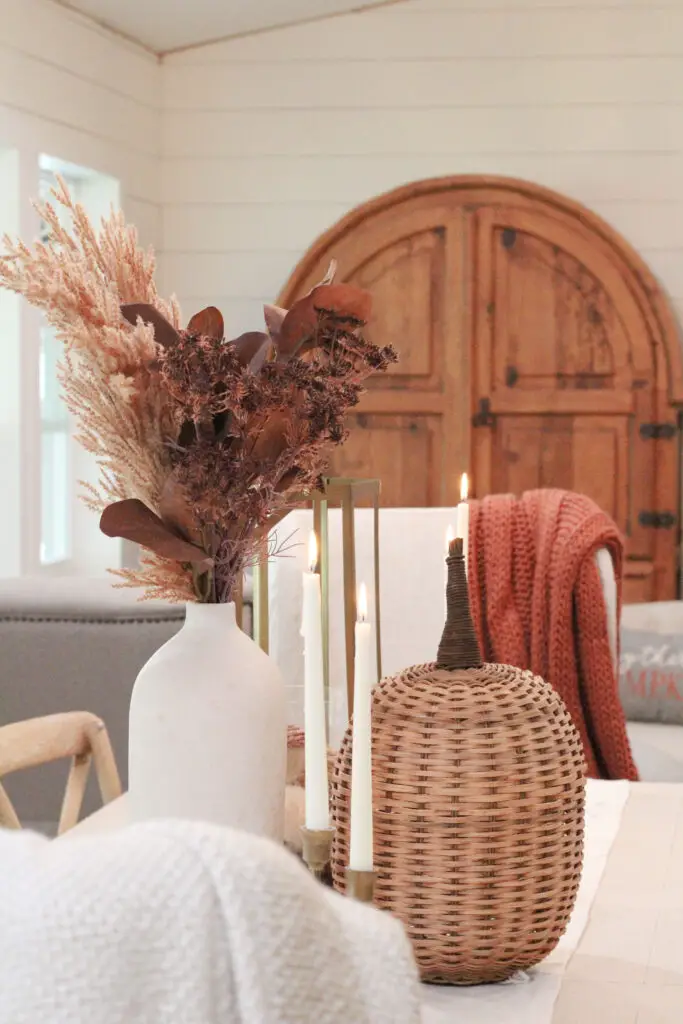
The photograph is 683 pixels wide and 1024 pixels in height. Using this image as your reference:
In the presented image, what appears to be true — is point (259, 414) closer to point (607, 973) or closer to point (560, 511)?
point (607, 973)

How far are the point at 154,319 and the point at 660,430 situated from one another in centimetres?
354

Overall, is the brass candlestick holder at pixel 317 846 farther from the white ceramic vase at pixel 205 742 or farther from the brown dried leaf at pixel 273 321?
the brown dried leaf at pixel 273 321

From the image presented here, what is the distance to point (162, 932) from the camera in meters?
0.42

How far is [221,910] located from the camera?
430mm

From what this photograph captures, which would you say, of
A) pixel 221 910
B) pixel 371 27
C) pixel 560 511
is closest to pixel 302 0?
pixel 371 27

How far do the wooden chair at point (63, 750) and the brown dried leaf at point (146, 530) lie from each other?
1.81 feet

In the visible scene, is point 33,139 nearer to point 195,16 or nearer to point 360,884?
point 195,16

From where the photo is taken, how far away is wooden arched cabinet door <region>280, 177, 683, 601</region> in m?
4.23

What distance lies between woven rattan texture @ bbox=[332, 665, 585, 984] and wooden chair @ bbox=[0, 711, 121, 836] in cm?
69

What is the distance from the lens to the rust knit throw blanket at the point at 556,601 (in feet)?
6.90

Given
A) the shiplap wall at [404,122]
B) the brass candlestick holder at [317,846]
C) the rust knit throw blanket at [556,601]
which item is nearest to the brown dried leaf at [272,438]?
the brass candlestick holder at [317,846]

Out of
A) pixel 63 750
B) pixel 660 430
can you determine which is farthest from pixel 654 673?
pixel 63 750

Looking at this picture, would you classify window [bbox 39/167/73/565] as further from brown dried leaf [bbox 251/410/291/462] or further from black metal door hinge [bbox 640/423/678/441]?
brown dried leaf [bbox 251/410/291/462]

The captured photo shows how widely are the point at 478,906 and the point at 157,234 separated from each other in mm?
4380
